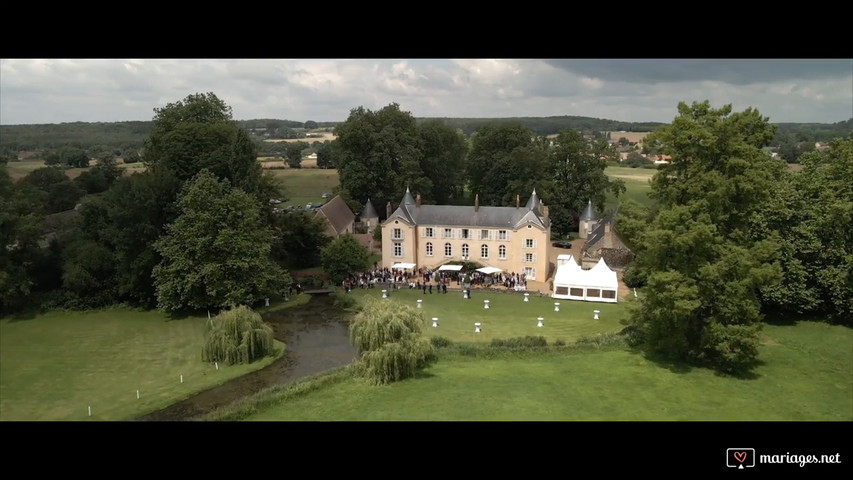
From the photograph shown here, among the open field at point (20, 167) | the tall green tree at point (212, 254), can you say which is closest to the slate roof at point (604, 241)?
the tall green tree at point (212, 254)

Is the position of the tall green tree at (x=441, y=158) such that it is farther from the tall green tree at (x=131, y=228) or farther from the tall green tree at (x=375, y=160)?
the tall green tree at (x=131, y=228)

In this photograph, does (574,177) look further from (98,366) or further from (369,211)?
(98,366)

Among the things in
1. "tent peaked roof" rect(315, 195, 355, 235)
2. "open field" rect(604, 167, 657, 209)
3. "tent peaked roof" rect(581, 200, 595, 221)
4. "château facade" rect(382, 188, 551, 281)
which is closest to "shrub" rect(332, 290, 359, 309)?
"château facade" rect(382, 188, 551, 281)

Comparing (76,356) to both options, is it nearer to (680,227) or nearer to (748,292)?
(680,227)

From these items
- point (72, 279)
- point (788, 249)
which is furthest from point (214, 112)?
point (788, 249)
